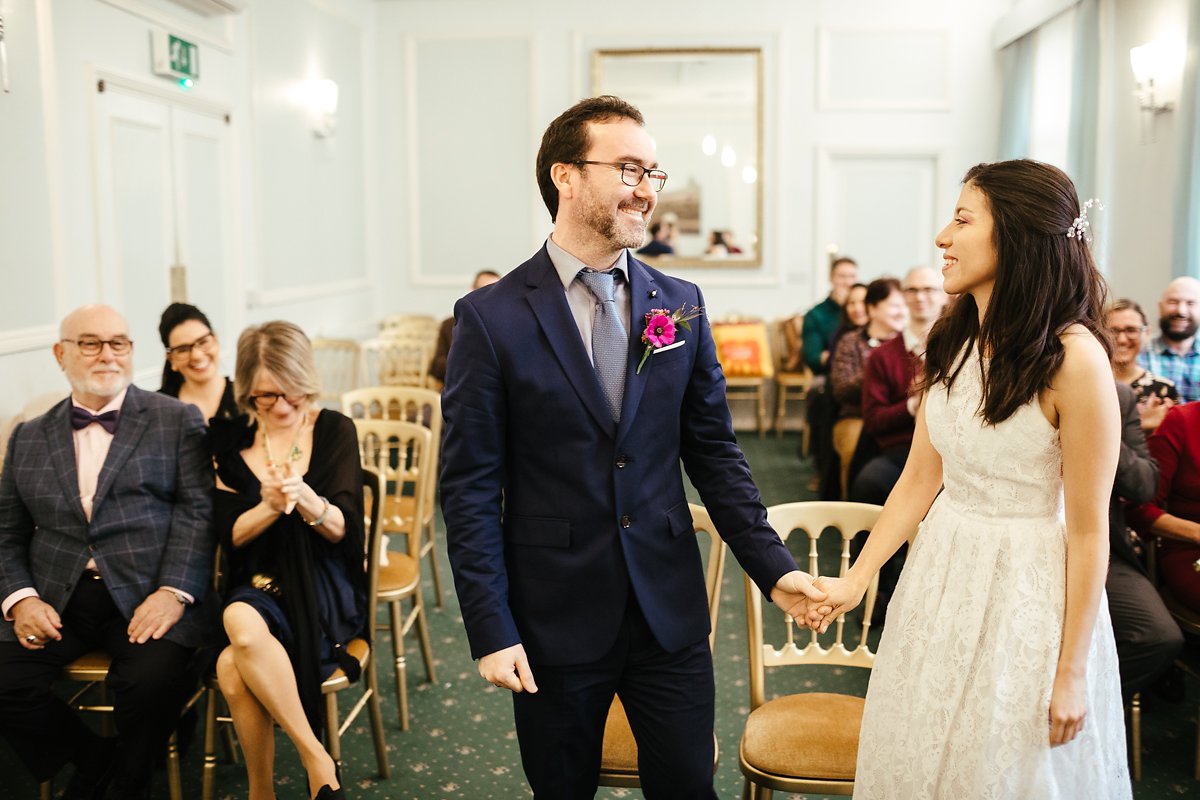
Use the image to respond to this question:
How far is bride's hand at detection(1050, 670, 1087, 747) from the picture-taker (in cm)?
181

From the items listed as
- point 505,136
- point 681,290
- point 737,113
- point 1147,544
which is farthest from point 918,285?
point 505,136

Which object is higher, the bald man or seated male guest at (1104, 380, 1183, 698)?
the bald man

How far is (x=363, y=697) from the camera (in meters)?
3.10

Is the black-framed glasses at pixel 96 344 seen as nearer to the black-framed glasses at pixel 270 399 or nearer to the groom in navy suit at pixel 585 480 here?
the black-framed glasses at pixel 270 399

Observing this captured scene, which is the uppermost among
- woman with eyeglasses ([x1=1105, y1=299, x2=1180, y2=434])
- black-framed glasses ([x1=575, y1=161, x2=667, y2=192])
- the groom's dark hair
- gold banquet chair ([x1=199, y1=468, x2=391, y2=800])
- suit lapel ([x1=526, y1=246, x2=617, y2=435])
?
the groom's dark hair

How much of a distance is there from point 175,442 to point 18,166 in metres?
1.99

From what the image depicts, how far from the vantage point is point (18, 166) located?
4324 millimetres

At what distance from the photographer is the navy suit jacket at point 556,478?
1873 mm

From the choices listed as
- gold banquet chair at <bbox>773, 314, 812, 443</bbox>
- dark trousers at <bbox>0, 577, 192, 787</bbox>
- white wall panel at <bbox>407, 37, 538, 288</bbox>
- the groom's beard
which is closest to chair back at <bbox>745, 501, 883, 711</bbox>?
dark trousers at <bbox>0, 577, 192, 787</bbox>

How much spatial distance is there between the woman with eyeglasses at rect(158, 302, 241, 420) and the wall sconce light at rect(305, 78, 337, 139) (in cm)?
397

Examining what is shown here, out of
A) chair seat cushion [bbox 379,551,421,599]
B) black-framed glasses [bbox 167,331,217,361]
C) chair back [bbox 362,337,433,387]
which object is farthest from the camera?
chair back [bbox 362,337,433,387]

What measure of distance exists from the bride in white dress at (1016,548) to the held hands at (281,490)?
1484 millimetres

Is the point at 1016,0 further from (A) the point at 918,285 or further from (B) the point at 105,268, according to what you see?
(B) the point at 105,268

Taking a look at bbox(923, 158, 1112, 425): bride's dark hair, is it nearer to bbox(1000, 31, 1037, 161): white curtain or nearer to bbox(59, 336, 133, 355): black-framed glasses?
bbox(59, 336, 133, 355): black-framed glasses
